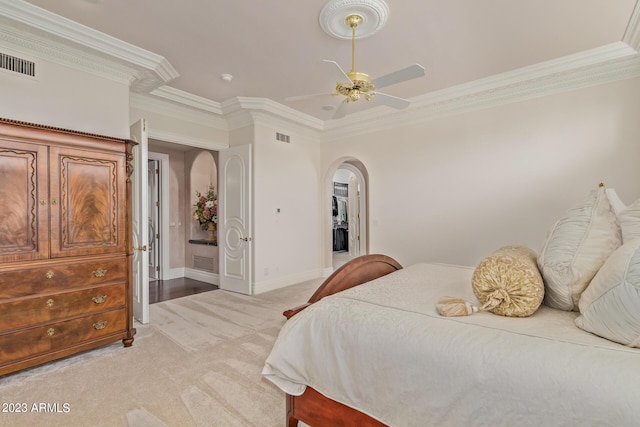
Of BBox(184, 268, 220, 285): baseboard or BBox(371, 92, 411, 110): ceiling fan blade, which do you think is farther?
→ BBox(184, 268, 220, 285): baseboard

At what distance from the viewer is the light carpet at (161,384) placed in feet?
6.04

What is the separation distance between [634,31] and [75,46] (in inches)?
202

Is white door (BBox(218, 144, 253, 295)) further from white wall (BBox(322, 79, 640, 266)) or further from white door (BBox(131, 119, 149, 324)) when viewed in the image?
white wall (BBox(322, 79, 640, 266))

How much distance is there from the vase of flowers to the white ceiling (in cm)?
240

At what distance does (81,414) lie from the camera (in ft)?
6.12

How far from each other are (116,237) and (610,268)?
3.34m

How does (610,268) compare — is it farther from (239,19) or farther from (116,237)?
(116,237)

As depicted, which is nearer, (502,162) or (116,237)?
(116,237)

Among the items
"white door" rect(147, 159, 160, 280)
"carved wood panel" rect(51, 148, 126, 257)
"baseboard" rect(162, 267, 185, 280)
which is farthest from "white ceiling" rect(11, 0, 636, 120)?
"baseboard" rect(162, 267, 185, 280)

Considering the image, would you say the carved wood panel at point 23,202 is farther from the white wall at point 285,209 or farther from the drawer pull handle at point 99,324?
the white wall at point 285,209

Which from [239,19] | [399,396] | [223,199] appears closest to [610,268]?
[399,396]

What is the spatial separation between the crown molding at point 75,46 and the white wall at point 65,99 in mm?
89

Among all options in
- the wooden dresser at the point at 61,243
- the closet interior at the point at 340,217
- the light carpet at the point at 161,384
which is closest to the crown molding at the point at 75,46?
the wooden dresser at the point at 61,243

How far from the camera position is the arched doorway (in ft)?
19.3
